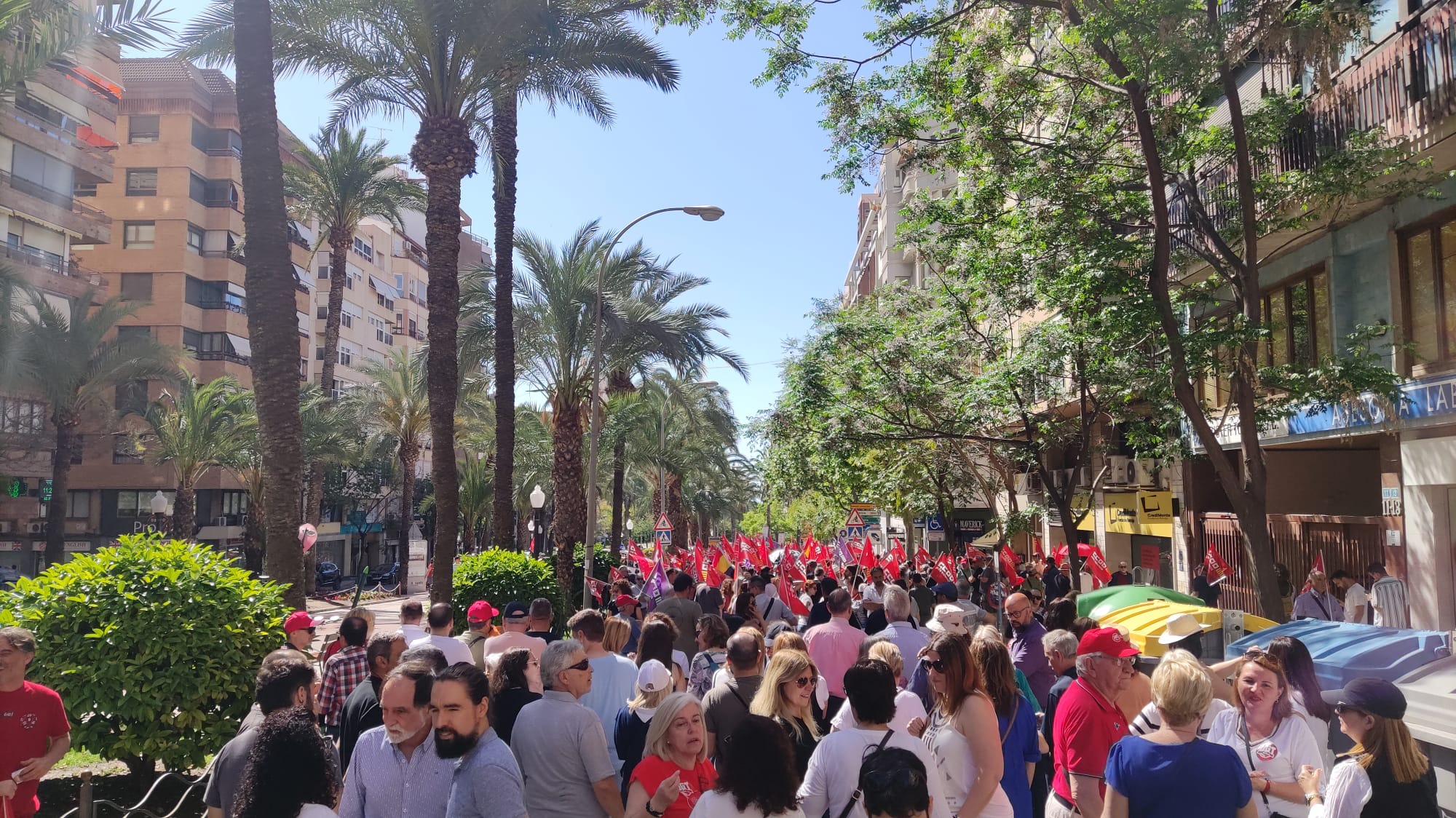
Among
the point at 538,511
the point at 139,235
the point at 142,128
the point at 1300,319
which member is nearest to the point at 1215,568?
the point at 1300,319

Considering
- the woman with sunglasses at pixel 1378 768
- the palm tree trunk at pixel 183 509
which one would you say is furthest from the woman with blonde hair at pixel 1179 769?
the palm tree trunk at pixel 183 509

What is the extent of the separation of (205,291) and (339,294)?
14.7 meters

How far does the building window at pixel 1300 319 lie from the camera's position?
16109 mm

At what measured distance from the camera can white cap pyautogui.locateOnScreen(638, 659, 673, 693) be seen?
5.33 metres

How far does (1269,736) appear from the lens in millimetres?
4715

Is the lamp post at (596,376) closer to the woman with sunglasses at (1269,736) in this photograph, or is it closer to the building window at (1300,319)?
the building window at (1300,319)

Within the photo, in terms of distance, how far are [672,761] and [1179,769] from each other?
1941mm

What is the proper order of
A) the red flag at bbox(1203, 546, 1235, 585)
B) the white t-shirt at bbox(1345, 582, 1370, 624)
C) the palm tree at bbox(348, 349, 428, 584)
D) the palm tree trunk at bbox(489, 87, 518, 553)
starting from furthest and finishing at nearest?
the palm tree at bbox(348, 349, 428, 584) → the palm tree trunk at bbox(489, 87, 518, 553) → the red flag at bbox(1203, 546, 1235, 585) → the white t-shirt at bbox(1345, 582, 1370, 624)

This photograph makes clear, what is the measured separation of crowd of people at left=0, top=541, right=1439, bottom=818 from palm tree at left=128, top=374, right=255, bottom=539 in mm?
34095

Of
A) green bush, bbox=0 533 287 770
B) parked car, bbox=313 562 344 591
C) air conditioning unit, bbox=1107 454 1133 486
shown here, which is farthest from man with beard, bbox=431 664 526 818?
parked car, bbox=313 562 344 591

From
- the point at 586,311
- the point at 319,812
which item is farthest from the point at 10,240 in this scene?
the point at 319,812

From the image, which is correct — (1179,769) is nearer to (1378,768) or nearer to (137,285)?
(1378,768)

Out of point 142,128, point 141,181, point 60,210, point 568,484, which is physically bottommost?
point 568,484

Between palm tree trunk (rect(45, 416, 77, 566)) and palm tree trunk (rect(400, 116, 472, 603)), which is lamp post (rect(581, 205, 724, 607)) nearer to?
palm tree trunk (rect(400, 116, 472, 603))
